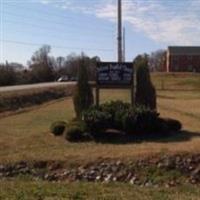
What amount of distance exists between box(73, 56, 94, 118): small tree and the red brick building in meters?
122

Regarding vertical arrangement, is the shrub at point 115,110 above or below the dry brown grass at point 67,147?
above

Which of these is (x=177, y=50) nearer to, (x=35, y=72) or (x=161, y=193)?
(x=35, y=72)

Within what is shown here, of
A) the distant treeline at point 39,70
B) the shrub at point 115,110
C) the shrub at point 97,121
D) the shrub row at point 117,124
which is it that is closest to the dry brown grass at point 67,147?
the shrub row at point 117,124

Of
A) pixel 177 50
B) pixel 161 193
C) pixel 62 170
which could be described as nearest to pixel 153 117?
pixel 62 170

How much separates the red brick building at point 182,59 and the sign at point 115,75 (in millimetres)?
121143

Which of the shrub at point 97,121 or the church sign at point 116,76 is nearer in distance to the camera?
the shrub at point 97,121

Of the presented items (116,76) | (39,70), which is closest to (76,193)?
(116,76)

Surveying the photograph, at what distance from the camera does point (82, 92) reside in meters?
21.0

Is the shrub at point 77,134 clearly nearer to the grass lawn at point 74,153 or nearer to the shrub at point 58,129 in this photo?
the grass lawn at point 74,153

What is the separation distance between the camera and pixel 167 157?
14.4 metres

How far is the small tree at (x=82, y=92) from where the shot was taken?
68.3 ft

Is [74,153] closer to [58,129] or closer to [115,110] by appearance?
[58,129]

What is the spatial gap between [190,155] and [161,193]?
212 inches

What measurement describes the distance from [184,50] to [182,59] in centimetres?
231
